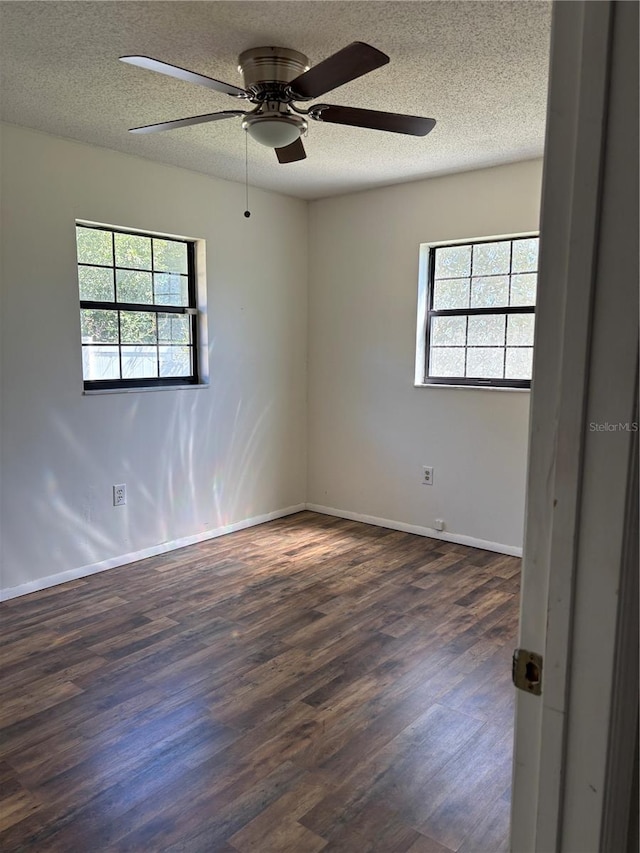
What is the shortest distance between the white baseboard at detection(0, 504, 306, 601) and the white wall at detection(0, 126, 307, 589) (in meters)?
0.03

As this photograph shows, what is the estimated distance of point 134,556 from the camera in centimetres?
402

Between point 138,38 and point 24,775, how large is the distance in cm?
264

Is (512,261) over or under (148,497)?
over

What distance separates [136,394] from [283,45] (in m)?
2.32

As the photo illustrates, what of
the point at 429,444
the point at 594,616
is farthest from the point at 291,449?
the point at 594,616

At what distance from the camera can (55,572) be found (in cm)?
361

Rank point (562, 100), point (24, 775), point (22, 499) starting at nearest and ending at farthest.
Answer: point (562, 100) → point (24, 775) → point (22, 499)

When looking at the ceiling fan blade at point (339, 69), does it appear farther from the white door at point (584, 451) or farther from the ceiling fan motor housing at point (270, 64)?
the white door at point (584, 451)

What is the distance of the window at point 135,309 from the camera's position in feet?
12.3

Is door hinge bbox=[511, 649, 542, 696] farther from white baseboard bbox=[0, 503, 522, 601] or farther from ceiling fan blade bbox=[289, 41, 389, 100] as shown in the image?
white baseboard bbox=[0, 503, 522, 601]

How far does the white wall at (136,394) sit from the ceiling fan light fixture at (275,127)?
157 cm

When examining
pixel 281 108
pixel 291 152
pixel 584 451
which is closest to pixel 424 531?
pixel 291 152

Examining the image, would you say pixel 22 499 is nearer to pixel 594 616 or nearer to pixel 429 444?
pixel 429 444

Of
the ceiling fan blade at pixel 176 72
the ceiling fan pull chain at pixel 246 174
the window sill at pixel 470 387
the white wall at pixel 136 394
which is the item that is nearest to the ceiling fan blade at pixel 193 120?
the ceiling fan blade at pixel 176 72
